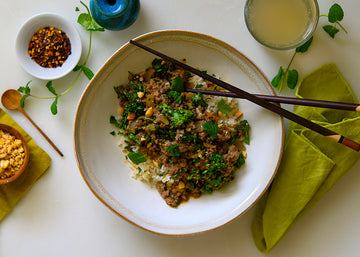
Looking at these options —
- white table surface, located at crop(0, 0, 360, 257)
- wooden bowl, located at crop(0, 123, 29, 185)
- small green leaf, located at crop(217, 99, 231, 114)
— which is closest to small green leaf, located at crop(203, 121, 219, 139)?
small green leaf, located at crop(217, 99, 231, 114)

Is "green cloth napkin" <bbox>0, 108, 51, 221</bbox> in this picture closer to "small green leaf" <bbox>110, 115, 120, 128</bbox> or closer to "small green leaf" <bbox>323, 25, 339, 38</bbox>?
"small green leaf" <bbox>110, 115, 120, 128</bbox>

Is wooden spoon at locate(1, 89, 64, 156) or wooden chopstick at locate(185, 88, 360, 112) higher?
wooden spoon at locate(1, 89, 64, 156)

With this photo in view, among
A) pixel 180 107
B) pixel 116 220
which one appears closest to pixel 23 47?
pixel 180 107

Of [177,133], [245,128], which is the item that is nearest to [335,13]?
[245,128]

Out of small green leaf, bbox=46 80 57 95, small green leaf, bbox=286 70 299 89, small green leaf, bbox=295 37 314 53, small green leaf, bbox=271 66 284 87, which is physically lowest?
small green leaf, bbox=286 70 299 89

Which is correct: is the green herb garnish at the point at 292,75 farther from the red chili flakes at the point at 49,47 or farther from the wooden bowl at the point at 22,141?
the wooden bowl at the point at 22,141

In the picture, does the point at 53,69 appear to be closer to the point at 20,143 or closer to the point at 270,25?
the point at 20,143

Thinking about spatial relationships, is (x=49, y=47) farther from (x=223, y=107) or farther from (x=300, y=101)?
(x=300, y=101)
